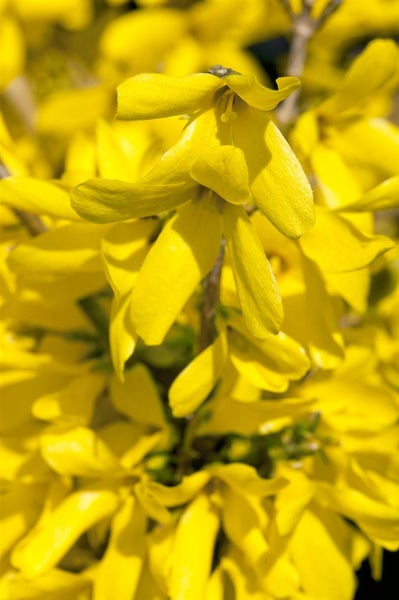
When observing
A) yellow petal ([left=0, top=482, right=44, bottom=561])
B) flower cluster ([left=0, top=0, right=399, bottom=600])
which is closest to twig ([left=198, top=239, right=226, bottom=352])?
flower cluster ([left=0, top=0, right=399, bottom=600])

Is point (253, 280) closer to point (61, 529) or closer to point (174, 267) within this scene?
point (174, 267)

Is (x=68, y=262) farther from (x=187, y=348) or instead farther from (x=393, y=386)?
(x=393, y=386)

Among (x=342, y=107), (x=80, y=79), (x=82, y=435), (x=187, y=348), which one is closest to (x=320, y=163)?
(x=342, y=107)

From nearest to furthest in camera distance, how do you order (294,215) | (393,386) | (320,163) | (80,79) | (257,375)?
(294,215)
(257,375)
(320,163)
(393,386)
(80,79)

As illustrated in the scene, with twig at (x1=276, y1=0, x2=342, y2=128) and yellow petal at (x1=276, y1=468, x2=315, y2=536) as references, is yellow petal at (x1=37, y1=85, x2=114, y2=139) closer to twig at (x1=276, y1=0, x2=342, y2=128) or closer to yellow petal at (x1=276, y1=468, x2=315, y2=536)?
twig at (x1=276, y1=0, x2=342, y2=128)

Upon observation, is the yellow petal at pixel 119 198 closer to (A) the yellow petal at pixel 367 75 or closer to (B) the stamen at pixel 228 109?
(B) the stamen at pixel 228 109

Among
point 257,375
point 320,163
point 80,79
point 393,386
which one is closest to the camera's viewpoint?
point 257,375

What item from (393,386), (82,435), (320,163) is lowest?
(393,386)
